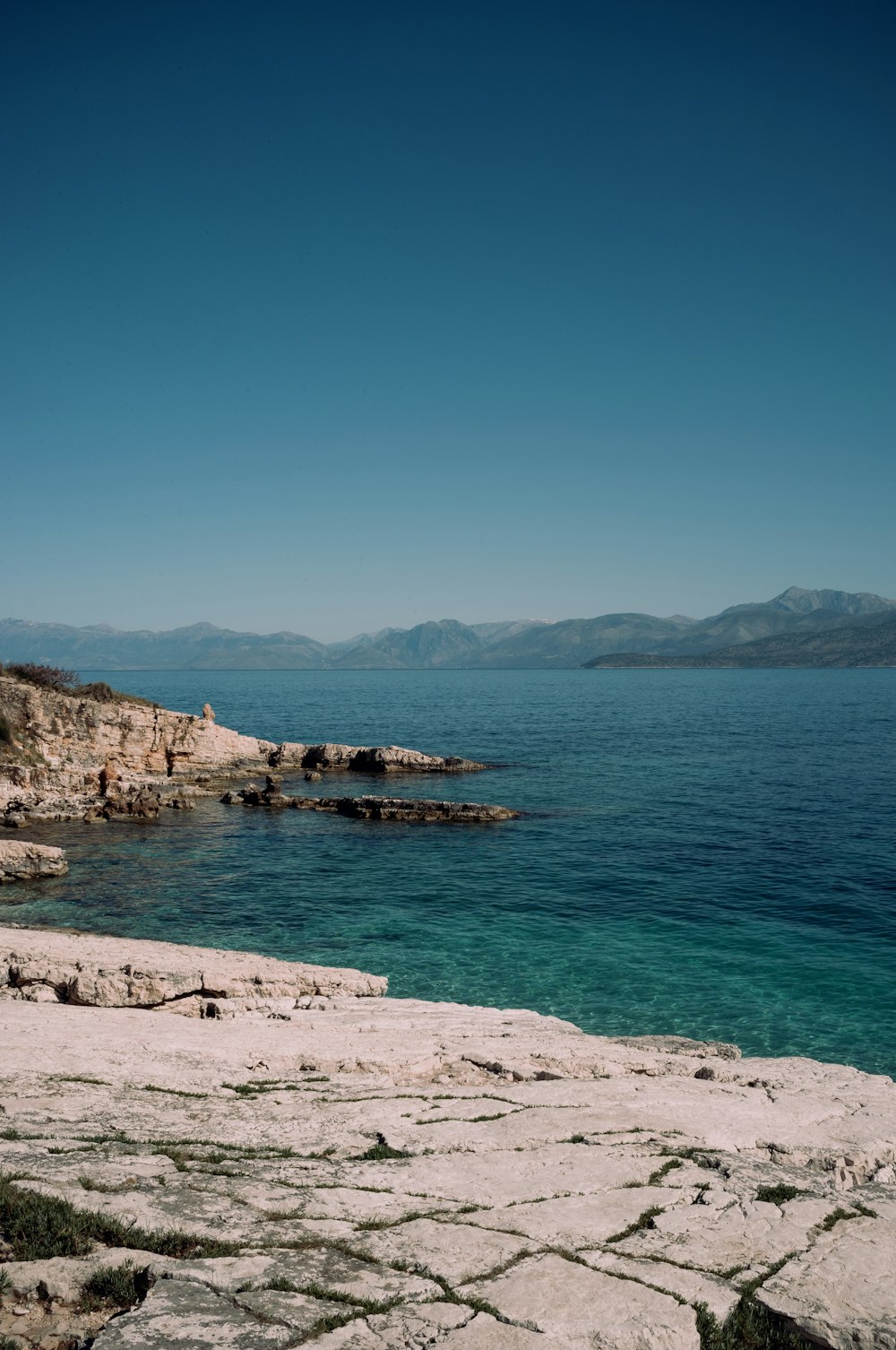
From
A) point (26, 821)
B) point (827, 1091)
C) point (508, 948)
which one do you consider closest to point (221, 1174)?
point (827, 1091)

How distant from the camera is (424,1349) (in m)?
6.70

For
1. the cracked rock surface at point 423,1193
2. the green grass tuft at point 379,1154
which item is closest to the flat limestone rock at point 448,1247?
the cracked rock surface at point 423,1193

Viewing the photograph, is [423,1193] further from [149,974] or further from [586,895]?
[586,895]

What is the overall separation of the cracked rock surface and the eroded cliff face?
43013 millimetres


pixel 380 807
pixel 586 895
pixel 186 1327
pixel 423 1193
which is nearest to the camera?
pixel 186 1327

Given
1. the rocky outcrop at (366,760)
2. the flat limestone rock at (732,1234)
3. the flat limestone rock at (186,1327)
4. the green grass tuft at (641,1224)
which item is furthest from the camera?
the rocky outcrop at (366,760)

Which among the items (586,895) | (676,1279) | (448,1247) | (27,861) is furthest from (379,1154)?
(27,861)

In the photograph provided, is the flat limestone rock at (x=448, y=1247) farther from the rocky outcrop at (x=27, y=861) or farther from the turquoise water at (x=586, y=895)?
the rocky outcrop at (x=27, y=861)

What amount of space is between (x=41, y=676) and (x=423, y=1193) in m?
63.2

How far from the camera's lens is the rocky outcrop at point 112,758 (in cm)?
5394

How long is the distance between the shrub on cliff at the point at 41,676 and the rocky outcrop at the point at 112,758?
1.12 m

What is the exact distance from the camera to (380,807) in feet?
182

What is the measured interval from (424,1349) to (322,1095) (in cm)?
743

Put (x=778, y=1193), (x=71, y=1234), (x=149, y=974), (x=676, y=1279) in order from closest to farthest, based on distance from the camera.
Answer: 1. (x=71, y=1234)
2. (x=676, y=1279)
3. (x=778, y=1193)
4. (x=149, y=974)
